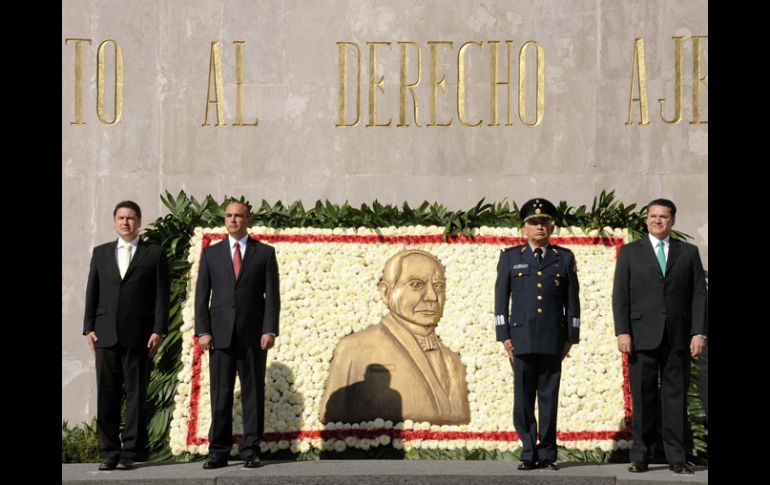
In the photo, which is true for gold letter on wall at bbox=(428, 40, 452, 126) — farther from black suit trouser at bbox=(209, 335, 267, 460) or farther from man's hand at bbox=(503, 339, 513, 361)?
black suit trouser at bbox=(209, 335, 267, 460)

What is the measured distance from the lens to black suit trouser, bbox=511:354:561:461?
29.1ft

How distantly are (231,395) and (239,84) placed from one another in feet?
15.5

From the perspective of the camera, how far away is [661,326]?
876cm

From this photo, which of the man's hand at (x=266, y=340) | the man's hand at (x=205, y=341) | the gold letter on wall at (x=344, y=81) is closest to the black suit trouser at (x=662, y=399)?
the man's hand at (x=266, y=340)

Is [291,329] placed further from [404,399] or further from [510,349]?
[510,349]

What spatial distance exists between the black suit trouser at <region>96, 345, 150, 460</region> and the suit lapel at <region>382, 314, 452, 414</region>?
7.26ft

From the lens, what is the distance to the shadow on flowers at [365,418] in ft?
32.5

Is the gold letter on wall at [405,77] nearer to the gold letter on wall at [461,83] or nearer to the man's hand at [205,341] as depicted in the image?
the gold letter on wall at [461,83]

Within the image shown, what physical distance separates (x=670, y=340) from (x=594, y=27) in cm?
495

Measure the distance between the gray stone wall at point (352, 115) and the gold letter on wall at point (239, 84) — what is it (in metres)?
0.05

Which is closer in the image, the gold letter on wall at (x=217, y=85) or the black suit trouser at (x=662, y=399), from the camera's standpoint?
the black suit trouser at (x=662, y=399)

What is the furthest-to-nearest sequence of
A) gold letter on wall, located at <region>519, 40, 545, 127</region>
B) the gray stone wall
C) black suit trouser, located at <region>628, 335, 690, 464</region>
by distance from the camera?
gold letter on wall, located at <region>519, 40, 545, 127</region>
the gray stone wall
black suit trouser, located at <region>628, 335, 690, 464</region>

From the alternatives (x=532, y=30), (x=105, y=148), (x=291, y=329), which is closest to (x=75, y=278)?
(x=105, y=148)

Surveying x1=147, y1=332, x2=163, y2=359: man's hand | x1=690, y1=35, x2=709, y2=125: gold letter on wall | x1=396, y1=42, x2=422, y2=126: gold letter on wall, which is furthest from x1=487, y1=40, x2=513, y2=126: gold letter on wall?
x1=147, y1=332, x2=163, y2=359: man's hand
